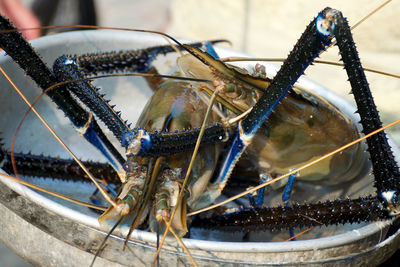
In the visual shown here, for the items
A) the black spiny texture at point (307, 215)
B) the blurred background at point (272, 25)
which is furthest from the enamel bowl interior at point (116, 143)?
the blurred background at point (272, 25)

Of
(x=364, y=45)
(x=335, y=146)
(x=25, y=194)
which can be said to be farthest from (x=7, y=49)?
(x=364, y=45)

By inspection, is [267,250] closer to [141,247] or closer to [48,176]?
[141,247]

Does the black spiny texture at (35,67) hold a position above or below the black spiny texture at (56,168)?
above

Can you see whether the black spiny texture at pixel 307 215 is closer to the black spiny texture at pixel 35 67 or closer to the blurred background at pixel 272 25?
the black spiny texture at pixel 35 67

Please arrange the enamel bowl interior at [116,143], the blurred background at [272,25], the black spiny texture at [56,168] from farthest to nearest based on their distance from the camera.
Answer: the blurred background at [272,25] → the black spiny texture at [56,168] → the enamel bowl interior at [116,143]

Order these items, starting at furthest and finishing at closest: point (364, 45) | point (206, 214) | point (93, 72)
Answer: point (364, 45), point (93, 72), point (206, 214)

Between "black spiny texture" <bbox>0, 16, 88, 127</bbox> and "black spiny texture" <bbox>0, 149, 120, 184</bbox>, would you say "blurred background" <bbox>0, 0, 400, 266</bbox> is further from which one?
"black spiny texture" <bbox>0, 16, 88, 127</bbox>
